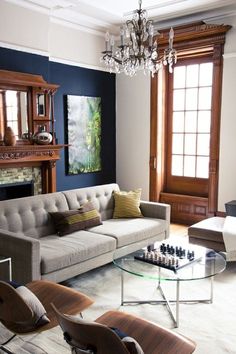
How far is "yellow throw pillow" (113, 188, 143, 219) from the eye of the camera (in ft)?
15.2

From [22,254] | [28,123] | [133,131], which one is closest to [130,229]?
[22,254]

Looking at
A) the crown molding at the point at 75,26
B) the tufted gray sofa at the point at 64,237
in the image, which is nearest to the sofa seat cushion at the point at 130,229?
the tufted gray sofa at the point at 64,237

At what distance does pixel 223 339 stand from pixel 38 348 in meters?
1.34

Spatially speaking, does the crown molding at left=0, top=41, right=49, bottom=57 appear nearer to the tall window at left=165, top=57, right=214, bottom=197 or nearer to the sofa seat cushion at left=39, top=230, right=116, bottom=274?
the tall window at left=165, top=57, right=214, bottom=197

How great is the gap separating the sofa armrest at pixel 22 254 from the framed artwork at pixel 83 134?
9.00ft

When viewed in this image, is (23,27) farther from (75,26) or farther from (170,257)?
(170,257)

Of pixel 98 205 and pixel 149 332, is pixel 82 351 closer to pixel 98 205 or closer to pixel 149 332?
pixel 149 332

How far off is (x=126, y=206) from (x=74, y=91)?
91.5 inches

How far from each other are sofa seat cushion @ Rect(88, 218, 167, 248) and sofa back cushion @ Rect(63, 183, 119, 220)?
0.18 metres

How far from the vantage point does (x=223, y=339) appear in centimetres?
268

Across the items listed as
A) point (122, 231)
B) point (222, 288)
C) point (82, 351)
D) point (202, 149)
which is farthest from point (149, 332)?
point (202, 149)

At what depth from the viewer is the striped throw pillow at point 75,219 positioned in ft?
12.9

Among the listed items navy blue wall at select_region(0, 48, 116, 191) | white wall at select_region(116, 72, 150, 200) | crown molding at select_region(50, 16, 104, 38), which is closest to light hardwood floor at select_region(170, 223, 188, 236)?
white wall at select_region(116, 72, 150, 200)

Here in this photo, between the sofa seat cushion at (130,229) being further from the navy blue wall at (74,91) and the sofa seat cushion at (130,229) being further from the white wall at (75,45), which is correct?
the white wall at (75,45)
